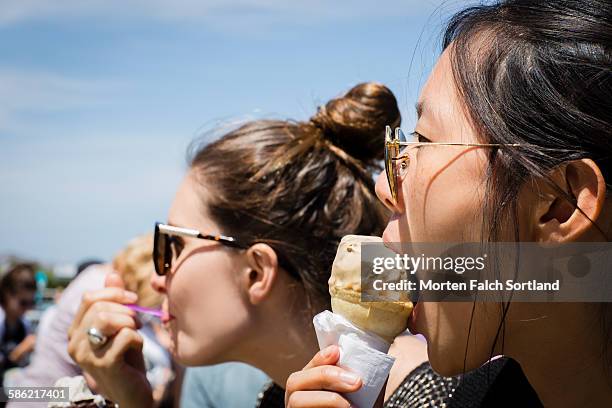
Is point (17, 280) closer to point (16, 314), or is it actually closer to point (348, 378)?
point (16, 314)

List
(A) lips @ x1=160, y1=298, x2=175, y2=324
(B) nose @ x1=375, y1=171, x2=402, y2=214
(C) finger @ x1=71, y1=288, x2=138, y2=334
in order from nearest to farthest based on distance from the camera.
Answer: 1. (B) nose @ x1=375, y1=171, x2=402, y2=214
2. (A) lips @ x1=160, y1=298, x2=175, y2=324
3. (C) finger @ x1=71, y1=288, x2=138, y2=334

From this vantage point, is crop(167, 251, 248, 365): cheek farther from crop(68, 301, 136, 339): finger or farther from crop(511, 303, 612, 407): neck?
crop(511, 303, 612, 407): neck

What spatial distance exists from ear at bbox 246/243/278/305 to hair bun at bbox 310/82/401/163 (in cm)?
50

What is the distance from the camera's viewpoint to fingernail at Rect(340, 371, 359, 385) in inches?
61.8

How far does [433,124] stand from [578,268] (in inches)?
16.9

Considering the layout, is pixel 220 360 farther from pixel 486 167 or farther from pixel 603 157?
pixel 603 157

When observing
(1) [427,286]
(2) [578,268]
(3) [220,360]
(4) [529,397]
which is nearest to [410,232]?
(1) [427,286]

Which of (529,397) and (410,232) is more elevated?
(410,232)

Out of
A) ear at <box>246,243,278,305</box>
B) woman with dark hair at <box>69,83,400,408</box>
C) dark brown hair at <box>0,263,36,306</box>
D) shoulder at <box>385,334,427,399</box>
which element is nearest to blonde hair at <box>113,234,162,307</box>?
woman with dark hair at <box>69,83,400,408</box>

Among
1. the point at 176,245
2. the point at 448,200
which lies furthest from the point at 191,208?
the point at 448,200

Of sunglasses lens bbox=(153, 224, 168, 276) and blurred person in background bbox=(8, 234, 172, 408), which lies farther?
blurred person in background bbox=(8, 234, 172, 408)

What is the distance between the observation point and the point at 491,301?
1589 mm

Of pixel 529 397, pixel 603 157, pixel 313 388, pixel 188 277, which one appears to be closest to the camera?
pixel 603 157

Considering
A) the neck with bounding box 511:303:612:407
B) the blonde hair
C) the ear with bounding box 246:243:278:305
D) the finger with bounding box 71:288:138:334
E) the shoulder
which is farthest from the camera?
the blonde hair
